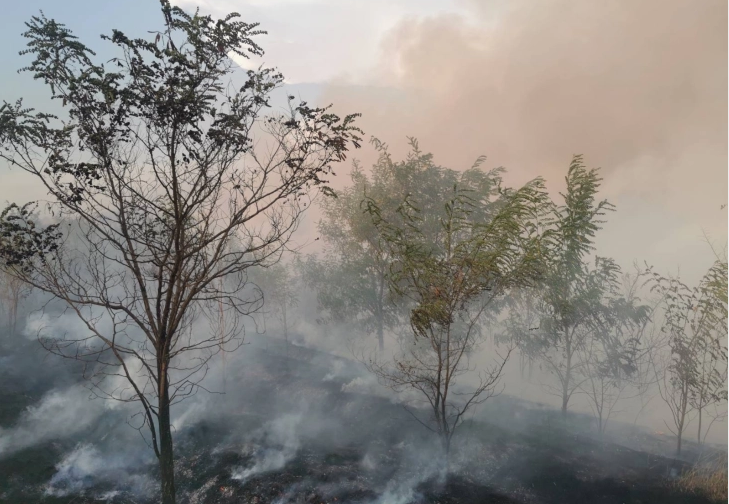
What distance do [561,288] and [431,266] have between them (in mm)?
9420

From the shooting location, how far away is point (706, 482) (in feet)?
43.4

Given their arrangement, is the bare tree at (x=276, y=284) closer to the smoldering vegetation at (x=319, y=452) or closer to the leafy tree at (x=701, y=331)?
the smoldering vegetation at (x=319, y=452)

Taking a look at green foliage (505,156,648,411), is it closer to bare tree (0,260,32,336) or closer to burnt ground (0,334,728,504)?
burnt ground (0,334,728,504)

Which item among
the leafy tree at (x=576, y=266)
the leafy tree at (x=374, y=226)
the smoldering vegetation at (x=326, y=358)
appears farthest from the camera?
the leafy tree at (x=374, y=226)

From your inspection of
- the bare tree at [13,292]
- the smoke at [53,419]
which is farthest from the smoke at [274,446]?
the bare tree at [13,292]

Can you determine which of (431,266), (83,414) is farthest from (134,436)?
(431,266)

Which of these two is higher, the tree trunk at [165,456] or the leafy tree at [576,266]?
the leafy tree at [576,266]

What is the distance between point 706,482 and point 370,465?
11.0 metres

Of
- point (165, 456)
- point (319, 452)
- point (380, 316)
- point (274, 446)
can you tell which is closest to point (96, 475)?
point (274, 446)

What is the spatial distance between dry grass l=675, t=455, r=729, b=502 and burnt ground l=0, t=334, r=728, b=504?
1.22ft

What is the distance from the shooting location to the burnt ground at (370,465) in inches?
527

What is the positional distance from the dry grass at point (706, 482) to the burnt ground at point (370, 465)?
371 millimetres

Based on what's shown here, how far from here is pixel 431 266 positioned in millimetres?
11039

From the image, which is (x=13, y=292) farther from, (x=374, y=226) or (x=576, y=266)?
(x=576, y=266)
